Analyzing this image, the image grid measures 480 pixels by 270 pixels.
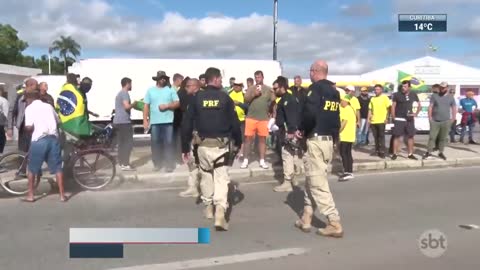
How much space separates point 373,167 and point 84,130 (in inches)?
247

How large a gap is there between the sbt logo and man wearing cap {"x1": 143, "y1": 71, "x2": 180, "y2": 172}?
5240 mm

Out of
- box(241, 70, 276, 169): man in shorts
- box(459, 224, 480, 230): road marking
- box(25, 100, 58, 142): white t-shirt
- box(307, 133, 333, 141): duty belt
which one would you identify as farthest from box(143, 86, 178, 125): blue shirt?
box(459, 224, 480, 230): road marking

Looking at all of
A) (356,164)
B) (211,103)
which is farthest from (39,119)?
(356,164)

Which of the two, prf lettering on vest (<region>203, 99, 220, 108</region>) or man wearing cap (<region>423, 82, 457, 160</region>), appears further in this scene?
man wearing cap (<region>423, 82, 457, 160</region>)

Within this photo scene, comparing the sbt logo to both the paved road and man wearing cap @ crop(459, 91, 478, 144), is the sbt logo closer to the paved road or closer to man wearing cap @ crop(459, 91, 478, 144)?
the paved road

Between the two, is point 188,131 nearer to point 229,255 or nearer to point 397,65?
point 229,255

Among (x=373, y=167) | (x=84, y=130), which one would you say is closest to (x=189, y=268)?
(x=84, y=130)

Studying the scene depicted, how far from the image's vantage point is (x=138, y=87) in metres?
20.3

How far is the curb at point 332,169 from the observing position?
9969 millimetres

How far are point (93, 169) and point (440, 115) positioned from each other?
313 inches

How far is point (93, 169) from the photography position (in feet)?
30.0

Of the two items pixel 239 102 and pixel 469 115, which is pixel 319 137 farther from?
pixel 469 115

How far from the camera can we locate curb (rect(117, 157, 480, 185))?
9.97 m

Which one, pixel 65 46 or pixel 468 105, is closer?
pixel 468 105
